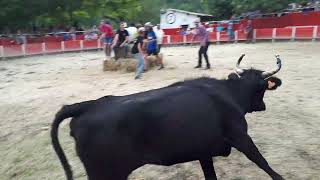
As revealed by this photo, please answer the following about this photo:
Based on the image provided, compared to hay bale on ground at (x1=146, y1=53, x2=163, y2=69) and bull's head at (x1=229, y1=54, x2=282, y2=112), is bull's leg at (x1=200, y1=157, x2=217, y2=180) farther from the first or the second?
hay bale on ground at (x1=146, y1=53, x2=163, y2=69)

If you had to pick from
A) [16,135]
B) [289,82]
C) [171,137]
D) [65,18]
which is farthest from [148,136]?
[65,18]

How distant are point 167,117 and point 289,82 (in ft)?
28.5

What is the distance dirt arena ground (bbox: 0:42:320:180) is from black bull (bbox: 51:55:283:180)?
1224 millimetres

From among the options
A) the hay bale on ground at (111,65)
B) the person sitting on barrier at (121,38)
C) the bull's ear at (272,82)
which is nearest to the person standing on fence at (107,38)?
the hay bale on ground at (111,65)

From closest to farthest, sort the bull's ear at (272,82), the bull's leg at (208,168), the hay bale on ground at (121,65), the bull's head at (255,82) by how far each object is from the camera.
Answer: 1. the bull's leg at (208,168)
2. the bull's head at (255,82)
3. the bull's ear at (272,82)
4. the hay bale on ground at (121,65)

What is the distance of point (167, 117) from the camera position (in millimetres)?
4746

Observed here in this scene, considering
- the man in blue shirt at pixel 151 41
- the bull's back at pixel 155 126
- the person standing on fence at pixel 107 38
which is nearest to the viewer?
the bull's back at pixel 155 126

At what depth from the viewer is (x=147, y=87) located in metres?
12.6

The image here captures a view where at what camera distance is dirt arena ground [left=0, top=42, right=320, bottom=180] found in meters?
6.50

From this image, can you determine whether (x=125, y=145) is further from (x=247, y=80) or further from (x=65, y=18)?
(x=65, y=18)

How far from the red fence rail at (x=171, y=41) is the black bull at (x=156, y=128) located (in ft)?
74.0

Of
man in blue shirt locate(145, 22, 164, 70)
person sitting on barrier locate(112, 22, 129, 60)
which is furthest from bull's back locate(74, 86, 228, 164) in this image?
person sitting on barrier locate(112, 22, 129, 60)

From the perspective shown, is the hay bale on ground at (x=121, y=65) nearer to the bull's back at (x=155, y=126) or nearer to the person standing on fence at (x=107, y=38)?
the person standing on fence at (x=107, y=38)

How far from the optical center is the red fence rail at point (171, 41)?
26.4 meters
